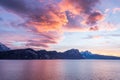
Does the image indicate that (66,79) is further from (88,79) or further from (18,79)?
(18,79)

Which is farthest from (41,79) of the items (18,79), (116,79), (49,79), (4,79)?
(116,79)

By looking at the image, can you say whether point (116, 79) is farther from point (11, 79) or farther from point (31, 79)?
point (11, 79)

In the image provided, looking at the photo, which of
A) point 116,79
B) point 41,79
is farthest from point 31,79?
point 116,79

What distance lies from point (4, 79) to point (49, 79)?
60.0 feet

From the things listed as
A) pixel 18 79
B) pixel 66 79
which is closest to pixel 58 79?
pixel 66 79

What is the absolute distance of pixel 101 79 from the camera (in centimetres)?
7931

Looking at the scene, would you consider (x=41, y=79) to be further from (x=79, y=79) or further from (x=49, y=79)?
(x=79, y=79)

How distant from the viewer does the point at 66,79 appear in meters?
77.3

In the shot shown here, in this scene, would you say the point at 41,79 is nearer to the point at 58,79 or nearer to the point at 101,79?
the point at 58,79

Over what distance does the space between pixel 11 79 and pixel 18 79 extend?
278 centimetres

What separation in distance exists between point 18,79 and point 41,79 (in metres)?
9.33

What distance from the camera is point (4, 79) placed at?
77000 mm

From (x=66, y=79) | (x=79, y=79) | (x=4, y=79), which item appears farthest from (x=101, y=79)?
(x=4, y=79)

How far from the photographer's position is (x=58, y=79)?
252ft
